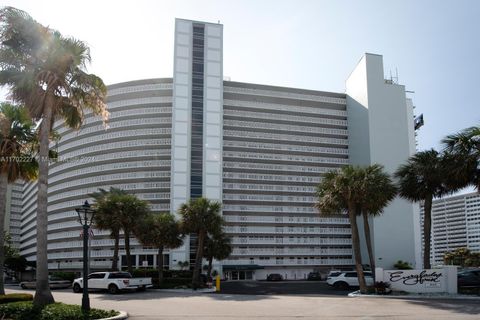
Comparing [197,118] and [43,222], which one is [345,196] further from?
[197,118]

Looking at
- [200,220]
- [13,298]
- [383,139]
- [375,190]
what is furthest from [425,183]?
[383,139]

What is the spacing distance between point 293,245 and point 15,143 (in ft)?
230

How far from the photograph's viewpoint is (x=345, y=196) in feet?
103

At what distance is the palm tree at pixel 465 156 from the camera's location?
25953mm

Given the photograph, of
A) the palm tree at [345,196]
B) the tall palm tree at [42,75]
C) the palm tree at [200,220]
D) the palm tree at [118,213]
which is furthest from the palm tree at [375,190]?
the palm tree at [118,213]

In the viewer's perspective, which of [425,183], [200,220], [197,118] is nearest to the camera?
[425,183]

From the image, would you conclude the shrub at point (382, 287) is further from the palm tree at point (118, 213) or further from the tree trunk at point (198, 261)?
the palm tree at point (118, 213)

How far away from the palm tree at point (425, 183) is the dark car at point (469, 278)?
7.74 ft

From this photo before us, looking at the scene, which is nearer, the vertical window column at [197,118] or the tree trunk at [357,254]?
the tree trunk at [357,254]

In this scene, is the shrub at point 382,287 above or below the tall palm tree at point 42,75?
below

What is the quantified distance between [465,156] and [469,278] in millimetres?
10375

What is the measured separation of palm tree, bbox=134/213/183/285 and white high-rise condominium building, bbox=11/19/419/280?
112 ft

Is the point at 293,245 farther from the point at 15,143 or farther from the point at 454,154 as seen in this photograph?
the point at 15,143

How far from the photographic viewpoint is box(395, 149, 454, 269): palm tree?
33656 millimetres
